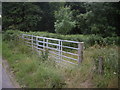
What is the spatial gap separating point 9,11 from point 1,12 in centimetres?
106

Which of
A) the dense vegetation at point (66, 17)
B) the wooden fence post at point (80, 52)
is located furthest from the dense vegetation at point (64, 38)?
the wooden fence post at point (80, 52)

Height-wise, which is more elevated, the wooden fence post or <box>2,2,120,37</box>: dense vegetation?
<box>2,2,120,37</box>: dense vegetation

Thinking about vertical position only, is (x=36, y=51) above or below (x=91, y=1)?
Answer: below

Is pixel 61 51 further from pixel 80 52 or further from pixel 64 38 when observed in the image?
pixel 64 38

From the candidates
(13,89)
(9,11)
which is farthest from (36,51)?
(9,11)

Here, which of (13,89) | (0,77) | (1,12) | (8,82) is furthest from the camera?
(1,12)

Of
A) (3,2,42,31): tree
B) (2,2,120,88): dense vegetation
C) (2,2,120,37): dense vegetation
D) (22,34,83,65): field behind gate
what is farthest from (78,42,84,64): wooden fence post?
(3,2,42,31): tree

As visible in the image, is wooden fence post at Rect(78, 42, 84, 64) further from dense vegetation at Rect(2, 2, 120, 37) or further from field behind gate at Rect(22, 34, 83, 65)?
dense vegetation at Rect(2, 2, 120, 37)

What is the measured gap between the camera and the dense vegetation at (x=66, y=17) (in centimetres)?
1428

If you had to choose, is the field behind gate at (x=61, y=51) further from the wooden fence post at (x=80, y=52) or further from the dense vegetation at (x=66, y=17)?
the dense vegetation at (x=66, y=17)

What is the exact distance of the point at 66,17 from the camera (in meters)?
16.9

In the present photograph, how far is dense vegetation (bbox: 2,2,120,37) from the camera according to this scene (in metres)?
14.3

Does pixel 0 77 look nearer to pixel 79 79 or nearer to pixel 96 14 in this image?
pixel 79 79

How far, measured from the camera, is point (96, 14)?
49.3 feet
